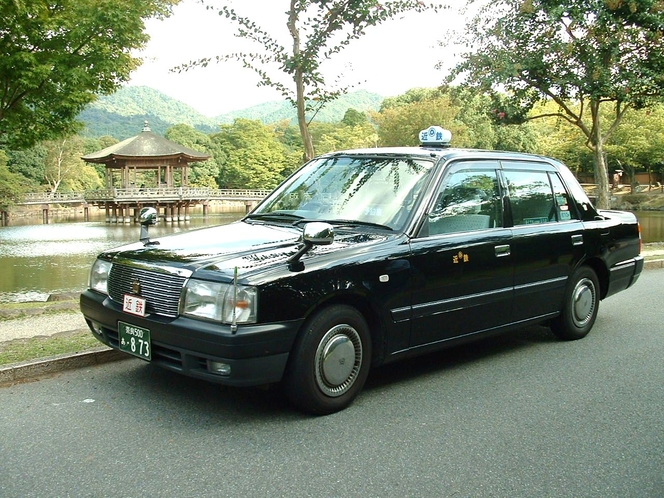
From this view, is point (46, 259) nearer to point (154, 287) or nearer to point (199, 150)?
point (154, 287)

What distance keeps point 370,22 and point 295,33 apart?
4.03 ft

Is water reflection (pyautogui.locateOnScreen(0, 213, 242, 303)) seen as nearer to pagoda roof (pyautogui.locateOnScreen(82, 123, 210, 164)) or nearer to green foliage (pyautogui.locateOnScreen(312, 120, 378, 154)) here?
pagoda roof (pyautogui.locateOnScreen(82, 123, 210, 164))

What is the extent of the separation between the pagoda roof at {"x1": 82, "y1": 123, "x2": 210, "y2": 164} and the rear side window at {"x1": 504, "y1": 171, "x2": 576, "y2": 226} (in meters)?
53.4

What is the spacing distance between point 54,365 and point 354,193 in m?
2.67

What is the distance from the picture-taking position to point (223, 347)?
363cm

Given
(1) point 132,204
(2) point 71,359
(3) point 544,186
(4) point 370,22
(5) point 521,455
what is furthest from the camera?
(1) point 132,204

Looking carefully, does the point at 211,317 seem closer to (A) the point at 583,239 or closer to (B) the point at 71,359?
(B) the point at 71,359

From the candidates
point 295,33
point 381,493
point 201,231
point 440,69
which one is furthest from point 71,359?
point 440,69

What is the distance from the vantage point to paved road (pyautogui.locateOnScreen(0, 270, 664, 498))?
3.12 metres

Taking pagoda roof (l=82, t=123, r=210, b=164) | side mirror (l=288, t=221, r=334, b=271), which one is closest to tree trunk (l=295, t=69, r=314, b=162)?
side mirror (l=288, t=221, r=334, b=271)

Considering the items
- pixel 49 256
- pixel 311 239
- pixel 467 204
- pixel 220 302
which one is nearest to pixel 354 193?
pixel 467 204

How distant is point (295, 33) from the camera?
10391 millimetres

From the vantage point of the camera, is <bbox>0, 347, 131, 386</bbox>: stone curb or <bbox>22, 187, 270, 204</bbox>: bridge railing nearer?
<bbox>0, 347, 131, 386</bbox>: stone curb

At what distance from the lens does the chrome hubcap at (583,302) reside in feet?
20.2
